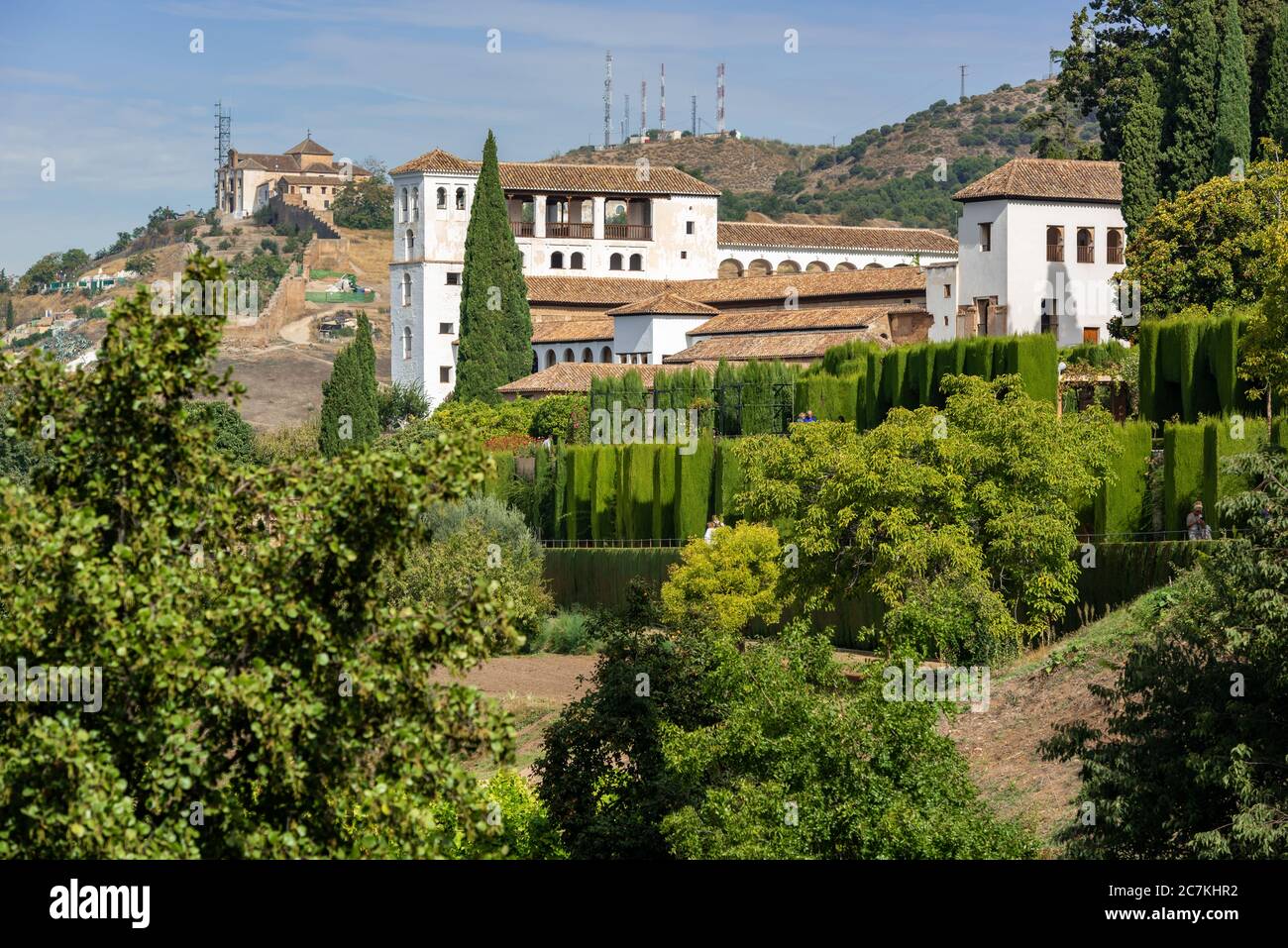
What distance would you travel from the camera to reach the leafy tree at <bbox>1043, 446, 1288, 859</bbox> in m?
18.2

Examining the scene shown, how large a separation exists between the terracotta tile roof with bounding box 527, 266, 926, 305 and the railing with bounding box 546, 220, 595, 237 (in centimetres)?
378

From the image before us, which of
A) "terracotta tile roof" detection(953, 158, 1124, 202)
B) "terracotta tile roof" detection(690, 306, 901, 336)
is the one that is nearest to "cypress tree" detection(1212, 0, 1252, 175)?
"terracotta tile roof" detection(953, 158, 1124, 202)

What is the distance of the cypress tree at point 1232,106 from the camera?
2308 inches

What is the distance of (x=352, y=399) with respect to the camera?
81.2 meters

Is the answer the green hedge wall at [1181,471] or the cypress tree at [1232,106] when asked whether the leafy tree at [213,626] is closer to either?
the green hedge wall at [1181,471]

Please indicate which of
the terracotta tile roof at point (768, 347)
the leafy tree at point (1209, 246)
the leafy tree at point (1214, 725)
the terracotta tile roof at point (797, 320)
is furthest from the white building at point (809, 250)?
the leafy tree at point (1214, 725)

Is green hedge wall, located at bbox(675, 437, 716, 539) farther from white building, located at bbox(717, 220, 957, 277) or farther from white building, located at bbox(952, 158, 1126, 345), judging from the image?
white building, located at bbox(717, 220, 957, 277)

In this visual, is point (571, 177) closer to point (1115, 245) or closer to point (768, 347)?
point (768, 347)

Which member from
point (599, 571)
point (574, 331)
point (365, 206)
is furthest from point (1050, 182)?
point (365, 206)

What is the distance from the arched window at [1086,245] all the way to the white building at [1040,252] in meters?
0.03

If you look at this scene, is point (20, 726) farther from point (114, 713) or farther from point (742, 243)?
point (742, 243)

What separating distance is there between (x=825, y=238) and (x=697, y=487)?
5664cm

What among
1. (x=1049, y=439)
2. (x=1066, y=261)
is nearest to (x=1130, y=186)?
(x=1066, y=261)

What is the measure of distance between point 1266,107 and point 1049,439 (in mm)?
28836
